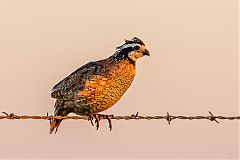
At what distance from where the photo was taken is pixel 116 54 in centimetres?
1027

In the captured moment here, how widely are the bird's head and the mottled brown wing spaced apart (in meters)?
0.42

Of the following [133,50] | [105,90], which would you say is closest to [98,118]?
[105,90]

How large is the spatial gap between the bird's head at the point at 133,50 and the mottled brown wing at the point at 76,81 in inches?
16.4

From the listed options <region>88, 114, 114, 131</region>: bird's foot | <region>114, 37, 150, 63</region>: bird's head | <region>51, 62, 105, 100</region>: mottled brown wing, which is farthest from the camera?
<region>114, 37, 150, 63</region>: bird's head

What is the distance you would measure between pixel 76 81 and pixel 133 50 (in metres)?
0.97

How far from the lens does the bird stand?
948 cm

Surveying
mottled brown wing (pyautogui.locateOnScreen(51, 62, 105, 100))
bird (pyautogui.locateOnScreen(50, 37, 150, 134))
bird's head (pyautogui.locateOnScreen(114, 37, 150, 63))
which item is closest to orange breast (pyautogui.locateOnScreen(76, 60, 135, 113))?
bird (pyautogui.locateOnScreen(50, 37, 150, 134))

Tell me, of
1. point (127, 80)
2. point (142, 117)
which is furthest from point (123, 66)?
point (142, 117)

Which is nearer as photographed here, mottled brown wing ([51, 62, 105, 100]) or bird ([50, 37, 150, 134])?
bird ([50, 37, 150, 134])

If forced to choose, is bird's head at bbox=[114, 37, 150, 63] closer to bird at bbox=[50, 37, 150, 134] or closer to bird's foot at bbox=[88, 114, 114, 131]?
bird at bbox=[50, 37, 150, 134]

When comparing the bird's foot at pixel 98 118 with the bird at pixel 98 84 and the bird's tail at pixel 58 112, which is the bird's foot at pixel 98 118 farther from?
the bird's tail at pixel 58 112

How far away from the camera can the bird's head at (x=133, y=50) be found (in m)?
10.1

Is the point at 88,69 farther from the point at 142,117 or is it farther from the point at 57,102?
the point at 142,117

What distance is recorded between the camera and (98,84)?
31.1 feet
